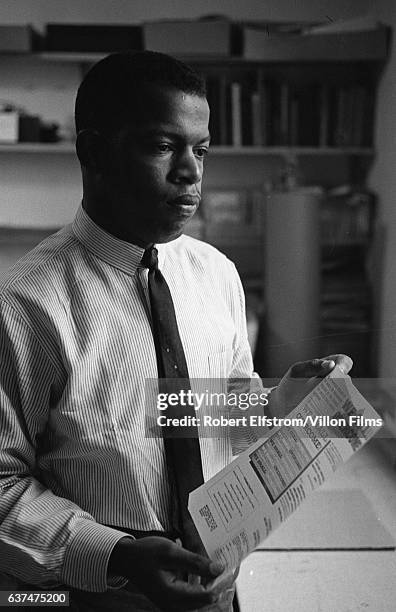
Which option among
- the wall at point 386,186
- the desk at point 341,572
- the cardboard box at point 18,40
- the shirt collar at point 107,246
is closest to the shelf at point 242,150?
the wall at point 386,186

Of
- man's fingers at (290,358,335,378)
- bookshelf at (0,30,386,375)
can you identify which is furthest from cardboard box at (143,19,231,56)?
man's fingers at (290,358,335,378)

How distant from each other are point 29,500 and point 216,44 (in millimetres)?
2282

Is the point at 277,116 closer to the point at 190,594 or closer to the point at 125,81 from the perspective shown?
the point at 125,81

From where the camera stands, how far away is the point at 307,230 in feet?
7.09

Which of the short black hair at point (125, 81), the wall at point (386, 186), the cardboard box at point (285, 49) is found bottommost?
the wall at point (386, 186)

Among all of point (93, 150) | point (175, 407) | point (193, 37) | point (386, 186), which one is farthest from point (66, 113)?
point (175, 407)

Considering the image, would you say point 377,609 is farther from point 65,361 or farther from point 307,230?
point 307,230

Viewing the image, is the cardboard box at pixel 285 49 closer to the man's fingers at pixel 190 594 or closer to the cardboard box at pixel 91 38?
the cardboard box at pixel 91 38

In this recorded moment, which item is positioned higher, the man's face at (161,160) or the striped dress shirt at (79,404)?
the man's face at (161,160)

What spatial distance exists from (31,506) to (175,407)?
0.19m

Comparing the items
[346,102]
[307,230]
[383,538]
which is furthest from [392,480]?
[346,102]

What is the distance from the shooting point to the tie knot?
761mm

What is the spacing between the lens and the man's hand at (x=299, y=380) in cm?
76

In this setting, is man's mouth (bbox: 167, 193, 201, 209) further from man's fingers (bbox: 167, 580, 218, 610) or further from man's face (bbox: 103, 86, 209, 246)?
man's fingers (bbox: 167, 580, 218, 610)
